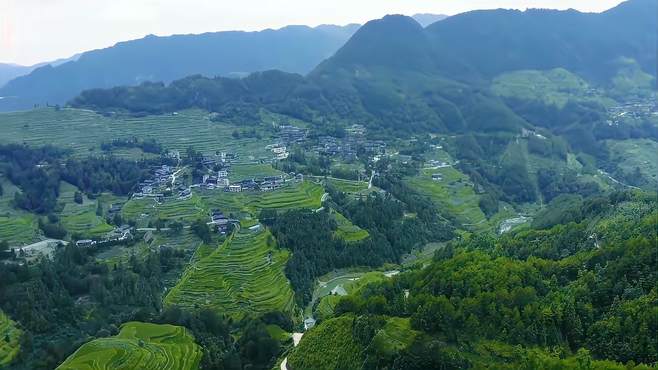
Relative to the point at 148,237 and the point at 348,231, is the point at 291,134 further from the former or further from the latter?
the point at 148,237

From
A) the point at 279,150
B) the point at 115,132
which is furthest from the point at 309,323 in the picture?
the point at 115,132

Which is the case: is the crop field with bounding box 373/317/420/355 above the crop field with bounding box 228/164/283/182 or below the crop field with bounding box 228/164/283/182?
above

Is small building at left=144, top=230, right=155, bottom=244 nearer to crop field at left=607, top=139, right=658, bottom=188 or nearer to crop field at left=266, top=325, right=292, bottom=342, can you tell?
crop field at left=266, top=325, right=292, bottom=342

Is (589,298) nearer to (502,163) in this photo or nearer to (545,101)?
(502,163)

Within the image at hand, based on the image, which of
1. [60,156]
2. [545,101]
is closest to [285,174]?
[60,156]

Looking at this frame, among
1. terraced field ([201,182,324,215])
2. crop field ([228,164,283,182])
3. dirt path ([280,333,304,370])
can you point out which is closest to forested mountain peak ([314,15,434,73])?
crop field ([228,164,283,182])
